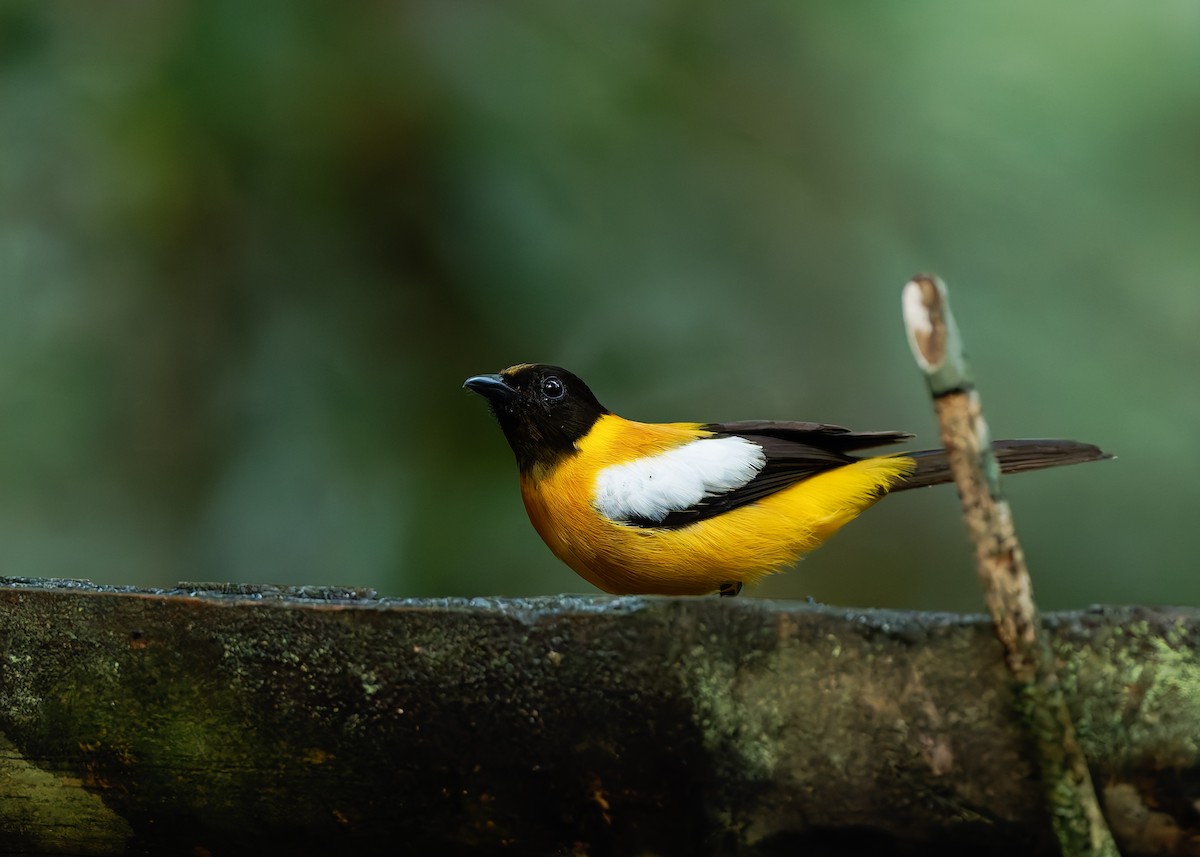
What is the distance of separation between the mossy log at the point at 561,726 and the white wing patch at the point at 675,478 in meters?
1.09

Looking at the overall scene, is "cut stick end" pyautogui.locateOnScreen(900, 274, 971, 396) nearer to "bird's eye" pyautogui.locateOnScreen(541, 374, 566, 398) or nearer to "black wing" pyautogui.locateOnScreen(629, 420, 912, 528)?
"black wing" pyautogui.locateOnScreen(629, 420, 912, 528)

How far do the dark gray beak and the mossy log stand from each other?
4.65ft

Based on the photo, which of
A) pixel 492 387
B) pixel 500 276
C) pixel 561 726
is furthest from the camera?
pixel 500 276

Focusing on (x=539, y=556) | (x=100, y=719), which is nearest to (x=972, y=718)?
(x=100, y=719)

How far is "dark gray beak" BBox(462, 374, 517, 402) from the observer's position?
2.83 m

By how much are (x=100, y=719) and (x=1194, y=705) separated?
3.83 ft

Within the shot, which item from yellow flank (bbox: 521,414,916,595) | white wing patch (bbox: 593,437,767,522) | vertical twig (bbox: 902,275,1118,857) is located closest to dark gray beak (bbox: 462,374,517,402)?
yellow flank (bbox: 521,414,916,595)

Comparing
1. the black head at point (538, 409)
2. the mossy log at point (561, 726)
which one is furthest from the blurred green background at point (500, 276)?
the mossy log at point (561, 726)

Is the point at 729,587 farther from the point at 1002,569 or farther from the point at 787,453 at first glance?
the point at 1002,569

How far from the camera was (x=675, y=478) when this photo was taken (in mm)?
2613

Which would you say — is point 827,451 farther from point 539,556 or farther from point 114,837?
point 114,837

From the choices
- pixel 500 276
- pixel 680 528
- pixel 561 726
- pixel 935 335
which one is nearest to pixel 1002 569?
pixel 935 335

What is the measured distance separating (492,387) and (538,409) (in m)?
0.12

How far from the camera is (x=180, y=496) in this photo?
377 centimetres
